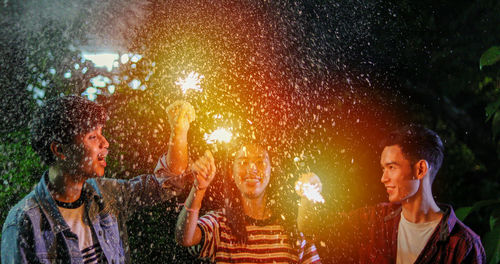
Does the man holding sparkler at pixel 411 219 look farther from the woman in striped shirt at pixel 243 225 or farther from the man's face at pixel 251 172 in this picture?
the man's face at pixel 251 172

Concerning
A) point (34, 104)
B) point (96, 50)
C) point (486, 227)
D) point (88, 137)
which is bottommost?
point (486, 227)

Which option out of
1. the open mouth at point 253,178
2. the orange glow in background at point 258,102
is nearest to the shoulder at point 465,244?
the open mouth at point 253,178

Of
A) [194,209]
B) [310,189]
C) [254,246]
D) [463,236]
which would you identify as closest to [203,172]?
[194,209]

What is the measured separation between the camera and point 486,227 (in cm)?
499

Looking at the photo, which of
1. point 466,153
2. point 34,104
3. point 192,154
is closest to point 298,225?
point 192,154

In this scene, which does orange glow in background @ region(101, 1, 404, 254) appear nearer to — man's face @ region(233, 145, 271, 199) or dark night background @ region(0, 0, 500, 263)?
dark night background @ region(0, 0, 500, 263)

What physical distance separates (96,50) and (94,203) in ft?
8.26

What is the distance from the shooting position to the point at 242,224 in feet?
8.22

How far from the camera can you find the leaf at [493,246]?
113 inches

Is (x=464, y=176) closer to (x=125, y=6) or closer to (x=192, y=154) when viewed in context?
(x=192, y=154)

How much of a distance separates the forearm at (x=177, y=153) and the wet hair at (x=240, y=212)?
36cm

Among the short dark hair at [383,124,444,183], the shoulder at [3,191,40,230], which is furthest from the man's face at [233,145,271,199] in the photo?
the shoulder at [3,191,40,230]

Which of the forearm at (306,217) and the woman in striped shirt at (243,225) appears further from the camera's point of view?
the forearm at (306,217)

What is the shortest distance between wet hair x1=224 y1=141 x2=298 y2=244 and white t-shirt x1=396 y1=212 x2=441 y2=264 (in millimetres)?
674
